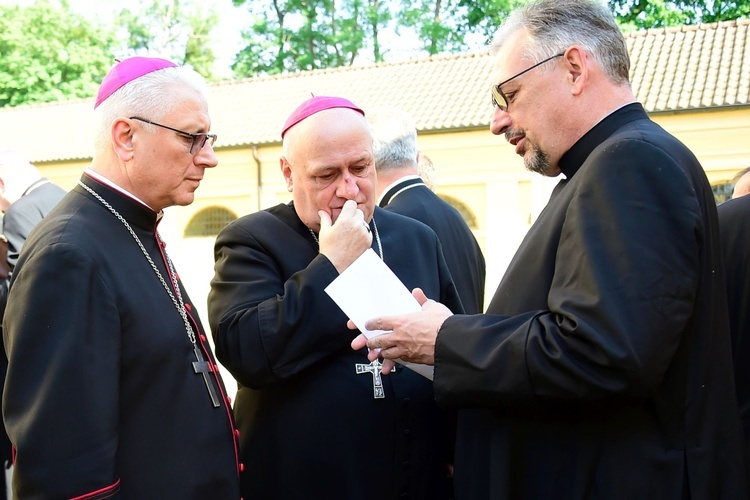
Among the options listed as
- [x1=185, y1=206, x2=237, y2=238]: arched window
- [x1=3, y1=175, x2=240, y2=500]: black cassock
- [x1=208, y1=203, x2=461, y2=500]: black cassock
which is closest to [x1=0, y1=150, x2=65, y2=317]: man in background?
[x1=208, y1=203, x2=461, y2=500]: black cassock

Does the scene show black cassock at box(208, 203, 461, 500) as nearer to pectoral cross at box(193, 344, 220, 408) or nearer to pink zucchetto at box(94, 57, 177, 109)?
pectoral cross at box(193, 344, 220, 408)

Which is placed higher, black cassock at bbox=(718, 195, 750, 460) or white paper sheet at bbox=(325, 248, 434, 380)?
white paper sheet at bbox=(325, 248, 434, 380)

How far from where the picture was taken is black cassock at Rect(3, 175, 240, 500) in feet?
6.23

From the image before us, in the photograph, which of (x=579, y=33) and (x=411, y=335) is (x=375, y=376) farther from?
(x=579, y=33)

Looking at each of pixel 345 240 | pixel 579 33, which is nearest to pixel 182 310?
pixel 345 240

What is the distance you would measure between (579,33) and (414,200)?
1.98 metres

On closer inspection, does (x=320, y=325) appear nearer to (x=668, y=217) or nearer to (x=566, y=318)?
(x=566, y=318)

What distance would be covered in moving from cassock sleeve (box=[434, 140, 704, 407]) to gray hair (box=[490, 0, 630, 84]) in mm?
302

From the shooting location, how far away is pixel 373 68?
24875 mm

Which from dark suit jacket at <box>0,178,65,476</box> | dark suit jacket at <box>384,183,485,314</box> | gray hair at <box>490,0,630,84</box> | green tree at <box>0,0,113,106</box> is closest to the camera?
gray hair at <box>490,0,630,84</box>

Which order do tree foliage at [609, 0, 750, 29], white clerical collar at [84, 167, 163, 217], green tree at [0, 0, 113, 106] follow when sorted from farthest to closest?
1. green tree at [0, 0, 113, 106]
2. tree foliage at [609, 0, 750, 29]
3. white clerical collar at [84, 167, 163, 217]

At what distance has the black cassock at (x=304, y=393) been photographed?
243cm

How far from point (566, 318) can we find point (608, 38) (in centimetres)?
77

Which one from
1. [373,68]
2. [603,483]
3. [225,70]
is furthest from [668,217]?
[225,70]
